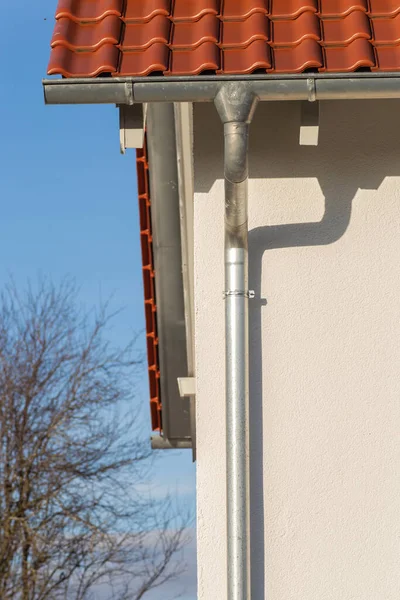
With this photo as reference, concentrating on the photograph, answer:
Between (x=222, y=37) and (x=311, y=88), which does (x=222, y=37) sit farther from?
(x=311, y=88)

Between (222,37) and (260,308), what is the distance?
1.01 m

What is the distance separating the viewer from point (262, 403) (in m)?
3.66

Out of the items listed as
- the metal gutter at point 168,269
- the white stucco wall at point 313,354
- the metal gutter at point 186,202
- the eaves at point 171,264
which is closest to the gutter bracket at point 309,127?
the white stucco wall at point 313,354

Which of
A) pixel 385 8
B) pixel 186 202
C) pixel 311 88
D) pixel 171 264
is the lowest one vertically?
pixel 171 264

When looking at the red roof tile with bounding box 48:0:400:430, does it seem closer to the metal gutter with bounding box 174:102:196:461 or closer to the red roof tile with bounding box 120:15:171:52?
the red roof tile with bounding box 120:15:171:52

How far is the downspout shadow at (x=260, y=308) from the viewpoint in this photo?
3.56 metres

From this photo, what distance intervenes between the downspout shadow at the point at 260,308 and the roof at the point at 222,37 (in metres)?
0.52

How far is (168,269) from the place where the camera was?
691cm

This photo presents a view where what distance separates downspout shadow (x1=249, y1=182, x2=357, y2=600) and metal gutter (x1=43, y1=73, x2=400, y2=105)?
1.47ft

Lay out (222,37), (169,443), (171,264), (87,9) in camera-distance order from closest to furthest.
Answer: (222,37), (87,9), (171,264), (169,443)

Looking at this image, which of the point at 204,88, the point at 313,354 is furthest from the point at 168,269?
the point at 204,88

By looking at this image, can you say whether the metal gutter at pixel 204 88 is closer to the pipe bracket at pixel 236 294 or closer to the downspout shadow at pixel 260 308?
the downspout shadow at pixel 260 308

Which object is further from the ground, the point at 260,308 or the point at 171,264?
the point at 171,264

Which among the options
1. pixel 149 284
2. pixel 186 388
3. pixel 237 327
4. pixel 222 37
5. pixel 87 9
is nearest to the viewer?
pixel 237 327
